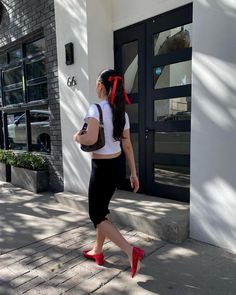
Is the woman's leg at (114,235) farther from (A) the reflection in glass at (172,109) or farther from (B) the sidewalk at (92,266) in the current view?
(A) the reflection in glass at (172,109)

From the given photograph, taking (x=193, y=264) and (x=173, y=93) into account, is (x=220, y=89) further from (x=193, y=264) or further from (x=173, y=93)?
(x=193, y=264)

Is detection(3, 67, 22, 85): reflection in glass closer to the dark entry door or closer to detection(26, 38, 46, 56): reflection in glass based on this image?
detection(26, 38, 46, 56): reflection in glass

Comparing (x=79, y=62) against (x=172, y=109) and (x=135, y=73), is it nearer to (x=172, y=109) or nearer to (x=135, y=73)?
(x=135, y=73)

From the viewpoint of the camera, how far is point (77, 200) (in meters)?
4.17

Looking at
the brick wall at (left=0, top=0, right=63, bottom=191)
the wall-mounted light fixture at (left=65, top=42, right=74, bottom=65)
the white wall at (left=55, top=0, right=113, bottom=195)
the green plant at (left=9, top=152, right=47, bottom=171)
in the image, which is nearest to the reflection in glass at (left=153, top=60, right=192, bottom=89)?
the white wall at (left=55, top=0, right=113, bottom=195)

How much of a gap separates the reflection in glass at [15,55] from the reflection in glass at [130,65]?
2680 mm

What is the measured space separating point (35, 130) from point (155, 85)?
2860 mm

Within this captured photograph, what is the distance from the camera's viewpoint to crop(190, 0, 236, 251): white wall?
8.72 ft

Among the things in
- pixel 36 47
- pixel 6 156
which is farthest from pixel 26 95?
pixel 6 156

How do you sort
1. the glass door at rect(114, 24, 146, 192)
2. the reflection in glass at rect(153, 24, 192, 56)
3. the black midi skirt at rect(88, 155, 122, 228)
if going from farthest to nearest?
1. the glass door at rect(114, 24, 146, 192)
2. the reflection in glass at rect(153, 24, 192, 56)
3. the black midi skirt at rect(88, 155, 122, 228)

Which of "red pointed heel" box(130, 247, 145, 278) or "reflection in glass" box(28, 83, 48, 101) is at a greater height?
"reflection in glass" box(28, 83, 48, 101)

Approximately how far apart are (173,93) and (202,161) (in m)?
1.16

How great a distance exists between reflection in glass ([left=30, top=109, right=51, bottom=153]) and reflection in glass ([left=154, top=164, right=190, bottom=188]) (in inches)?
93.4

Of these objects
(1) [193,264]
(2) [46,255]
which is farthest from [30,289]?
(1) [193,264]
